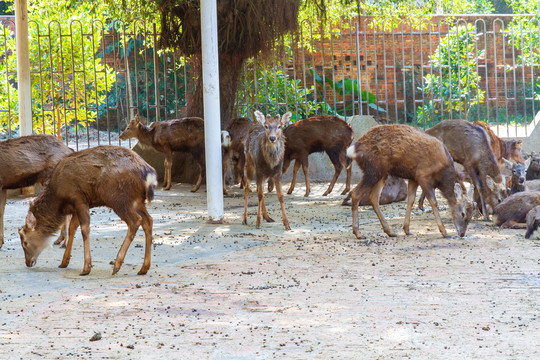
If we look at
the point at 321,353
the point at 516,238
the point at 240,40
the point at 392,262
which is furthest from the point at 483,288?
the point at 240,40

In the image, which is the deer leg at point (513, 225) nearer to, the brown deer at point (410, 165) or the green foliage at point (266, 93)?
the brown deer at point (410, 165)

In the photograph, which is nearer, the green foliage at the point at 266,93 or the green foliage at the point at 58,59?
the green foliage at the point at 266,93

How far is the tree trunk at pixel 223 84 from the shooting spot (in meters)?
14.4

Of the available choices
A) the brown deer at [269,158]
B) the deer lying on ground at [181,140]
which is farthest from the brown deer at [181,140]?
the brown deer at [269,158]

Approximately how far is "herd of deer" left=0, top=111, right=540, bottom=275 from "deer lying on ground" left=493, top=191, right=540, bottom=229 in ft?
0.04

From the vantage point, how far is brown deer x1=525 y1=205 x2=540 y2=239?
8.83 meters

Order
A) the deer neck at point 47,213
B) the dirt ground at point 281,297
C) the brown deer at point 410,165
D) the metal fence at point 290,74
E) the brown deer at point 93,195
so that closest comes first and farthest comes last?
the dirt ground at point 281,297, the brown deer at point 93,195, the deer neck at point 47,213, the brown deer at point 410,165, the metal fence at point 290,74

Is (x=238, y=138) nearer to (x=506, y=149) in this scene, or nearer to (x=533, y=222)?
(x=506, y=149)

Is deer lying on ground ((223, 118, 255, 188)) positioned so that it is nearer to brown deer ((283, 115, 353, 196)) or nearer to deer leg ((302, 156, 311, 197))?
brown deer ((283, 115, 353, 196))

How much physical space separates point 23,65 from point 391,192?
694cm

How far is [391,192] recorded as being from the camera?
12461mm

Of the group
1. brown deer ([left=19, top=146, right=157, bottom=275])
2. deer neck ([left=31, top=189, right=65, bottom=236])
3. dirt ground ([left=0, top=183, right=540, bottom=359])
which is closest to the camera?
Result: dirt ground ([left=0, top=183, right=540, bottom=359])

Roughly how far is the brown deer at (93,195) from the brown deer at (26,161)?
1519 mm

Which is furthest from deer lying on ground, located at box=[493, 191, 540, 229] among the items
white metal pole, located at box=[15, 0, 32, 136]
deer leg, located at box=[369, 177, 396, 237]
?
white metal pole, located at box=[15, 0, 32, 136]
